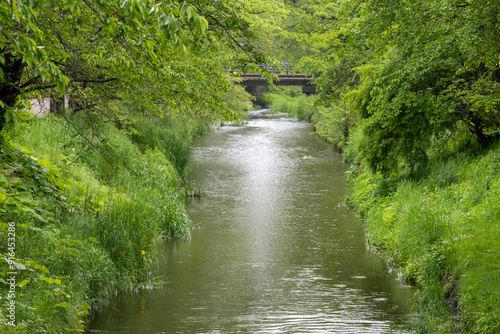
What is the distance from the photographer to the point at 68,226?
25.7 ft

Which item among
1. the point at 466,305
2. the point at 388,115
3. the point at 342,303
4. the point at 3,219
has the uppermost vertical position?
the point at 388,115

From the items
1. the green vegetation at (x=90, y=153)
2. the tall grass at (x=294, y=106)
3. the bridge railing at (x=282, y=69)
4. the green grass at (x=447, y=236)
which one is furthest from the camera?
the tall grass at (x=294, y=106)

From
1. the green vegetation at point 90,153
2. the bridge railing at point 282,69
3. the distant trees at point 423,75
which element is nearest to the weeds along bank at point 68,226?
the green vegetation at point 90,153

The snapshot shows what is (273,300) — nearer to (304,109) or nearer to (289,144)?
(289,144)

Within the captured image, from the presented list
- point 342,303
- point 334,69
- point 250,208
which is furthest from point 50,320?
point 334,69

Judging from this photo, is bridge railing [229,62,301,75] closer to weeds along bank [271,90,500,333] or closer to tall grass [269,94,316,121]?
weeds along bank [271,90,500,333]

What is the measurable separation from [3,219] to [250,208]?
8298 mm

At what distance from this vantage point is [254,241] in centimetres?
1123

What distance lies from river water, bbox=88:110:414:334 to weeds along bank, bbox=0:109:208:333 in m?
0.51

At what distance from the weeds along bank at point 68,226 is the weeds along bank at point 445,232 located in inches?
170

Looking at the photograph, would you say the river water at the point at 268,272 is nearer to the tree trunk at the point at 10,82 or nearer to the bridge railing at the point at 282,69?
the tree trunk at the point at 10,82

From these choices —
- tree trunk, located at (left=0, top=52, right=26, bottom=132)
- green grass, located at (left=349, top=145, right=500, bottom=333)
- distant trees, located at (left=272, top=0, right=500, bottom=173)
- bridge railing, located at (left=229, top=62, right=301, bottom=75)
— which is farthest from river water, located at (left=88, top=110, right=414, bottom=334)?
bridge railing, located at (left=229, top=62, right=301, bottom=75)

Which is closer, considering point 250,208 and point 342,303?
point 342,303

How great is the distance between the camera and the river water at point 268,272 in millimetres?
7164
